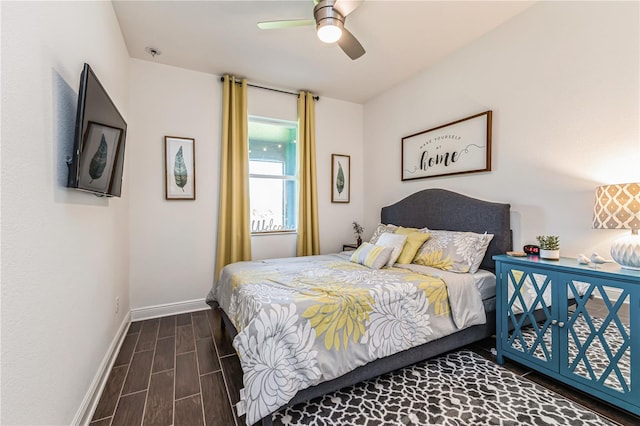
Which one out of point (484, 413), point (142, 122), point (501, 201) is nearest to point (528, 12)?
point (501, 201)

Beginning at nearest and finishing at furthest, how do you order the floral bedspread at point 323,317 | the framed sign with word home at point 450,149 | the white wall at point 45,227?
the white wall at point 45,227
the floral bedspread at point 323,317
the framed sign with word home at point 450,149

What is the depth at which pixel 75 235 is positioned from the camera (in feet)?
4.96

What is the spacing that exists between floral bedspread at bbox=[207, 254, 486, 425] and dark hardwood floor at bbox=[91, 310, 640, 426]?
38 cm

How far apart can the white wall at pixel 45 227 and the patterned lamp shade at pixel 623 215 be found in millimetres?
2952

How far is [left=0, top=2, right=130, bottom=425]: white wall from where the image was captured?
92 centimetres

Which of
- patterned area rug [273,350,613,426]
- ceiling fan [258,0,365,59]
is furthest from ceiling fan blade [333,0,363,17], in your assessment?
patterned area rug [273,350,613,426]

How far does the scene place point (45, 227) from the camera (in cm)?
116

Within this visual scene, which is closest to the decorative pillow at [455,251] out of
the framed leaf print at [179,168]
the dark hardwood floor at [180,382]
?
the dark hardwood floor at [180,382]

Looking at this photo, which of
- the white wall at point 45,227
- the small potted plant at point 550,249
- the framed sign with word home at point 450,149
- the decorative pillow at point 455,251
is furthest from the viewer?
the framed sign with word home at point 450,149

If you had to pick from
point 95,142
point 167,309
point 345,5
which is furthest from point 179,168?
point 345,5

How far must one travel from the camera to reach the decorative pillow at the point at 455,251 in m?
2.45

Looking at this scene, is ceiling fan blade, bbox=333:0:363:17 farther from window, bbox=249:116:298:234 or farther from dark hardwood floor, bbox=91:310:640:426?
dark hardwood floor, bbox=91:310:640:426

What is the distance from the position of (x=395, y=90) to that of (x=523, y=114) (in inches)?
71.5

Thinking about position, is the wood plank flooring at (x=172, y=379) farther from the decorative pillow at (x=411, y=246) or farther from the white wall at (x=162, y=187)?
the decorative pillow at (x=411, y=246)
